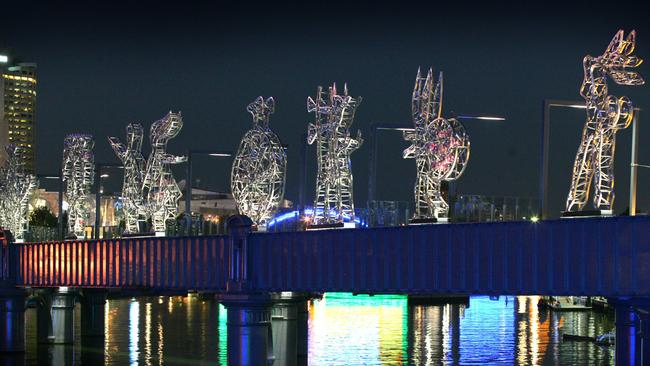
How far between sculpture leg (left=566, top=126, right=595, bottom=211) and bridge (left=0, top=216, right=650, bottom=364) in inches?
59.0

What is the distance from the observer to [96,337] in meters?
123

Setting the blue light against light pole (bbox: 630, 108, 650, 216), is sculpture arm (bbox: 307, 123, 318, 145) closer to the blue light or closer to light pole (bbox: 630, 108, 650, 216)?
the blue light

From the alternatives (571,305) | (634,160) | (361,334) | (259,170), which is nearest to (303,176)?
(259,170)

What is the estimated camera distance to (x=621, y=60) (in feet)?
181

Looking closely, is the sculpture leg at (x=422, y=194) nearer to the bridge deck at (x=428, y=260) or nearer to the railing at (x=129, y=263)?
the bridge deck at (x=428, y=260)

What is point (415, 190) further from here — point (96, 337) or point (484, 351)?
point (96, 337)

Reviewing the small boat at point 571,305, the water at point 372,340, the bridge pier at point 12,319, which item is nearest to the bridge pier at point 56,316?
the water at point 372,340

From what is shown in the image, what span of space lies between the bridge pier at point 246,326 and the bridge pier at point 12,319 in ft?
120

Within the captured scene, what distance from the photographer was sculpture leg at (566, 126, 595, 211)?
5409 cm

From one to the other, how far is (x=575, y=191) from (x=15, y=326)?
202ft

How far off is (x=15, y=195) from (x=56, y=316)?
15713mm

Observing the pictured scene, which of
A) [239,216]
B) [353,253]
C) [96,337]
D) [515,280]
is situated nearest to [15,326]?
[96,337]

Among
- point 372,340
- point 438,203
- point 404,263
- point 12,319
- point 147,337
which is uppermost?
point 438,203

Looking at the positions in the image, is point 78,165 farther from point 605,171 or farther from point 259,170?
point 605,171
